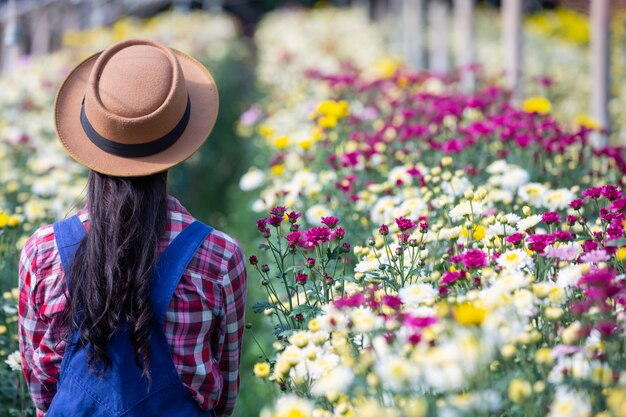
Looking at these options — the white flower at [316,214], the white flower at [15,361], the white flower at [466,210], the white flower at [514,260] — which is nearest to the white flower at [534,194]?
the white flower at [466,210]

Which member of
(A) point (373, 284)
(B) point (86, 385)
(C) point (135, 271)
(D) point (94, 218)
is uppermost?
(D) point (94, 218)

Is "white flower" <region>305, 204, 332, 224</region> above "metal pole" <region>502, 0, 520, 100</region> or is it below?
below

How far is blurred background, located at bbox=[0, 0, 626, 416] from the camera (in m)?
3.75

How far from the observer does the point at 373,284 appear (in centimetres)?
195

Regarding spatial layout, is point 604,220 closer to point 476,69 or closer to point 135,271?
point 135,271

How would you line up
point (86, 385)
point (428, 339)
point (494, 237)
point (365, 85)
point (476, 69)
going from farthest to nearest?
point (476, 69)
point (365, 85)
point (494, 237)
point (86, 385)
point (428, 339)

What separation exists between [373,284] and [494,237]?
12.7 inches

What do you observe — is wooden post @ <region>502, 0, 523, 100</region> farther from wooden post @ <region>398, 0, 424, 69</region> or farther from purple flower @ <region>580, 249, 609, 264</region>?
purple flower @ <region>580, 249, 609, 264</region>

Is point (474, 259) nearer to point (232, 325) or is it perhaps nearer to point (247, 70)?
point (232, 325)

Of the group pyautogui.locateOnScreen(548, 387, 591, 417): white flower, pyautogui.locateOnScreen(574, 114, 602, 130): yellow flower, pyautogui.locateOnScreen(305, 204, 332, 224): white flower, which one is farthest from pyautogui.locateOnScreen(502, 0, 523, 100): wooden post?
pyautogui.locateOnScreen(548, 387, 591, 417): white flower

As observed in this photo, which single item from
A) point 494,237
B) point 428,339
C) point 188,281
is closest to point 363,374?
point 428,339

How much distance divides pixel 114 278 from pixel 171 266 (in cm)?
13

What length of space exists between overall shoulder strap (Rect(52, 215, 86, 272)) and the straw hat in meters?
0.14

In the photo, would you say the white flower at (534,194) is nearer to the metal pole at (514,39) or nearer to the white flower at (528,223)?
the white flower at (528,223)
